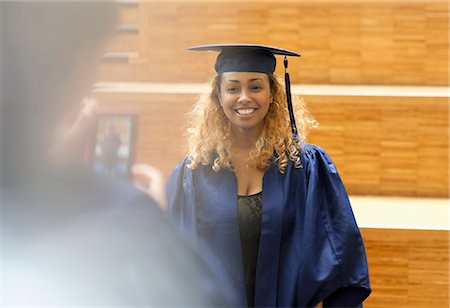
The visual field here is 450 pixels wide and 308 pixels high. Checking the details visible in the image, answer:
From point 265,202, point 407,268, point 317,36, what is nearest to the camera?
point 265,202

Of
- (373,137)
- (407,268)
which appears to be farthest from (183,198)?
(373,137)

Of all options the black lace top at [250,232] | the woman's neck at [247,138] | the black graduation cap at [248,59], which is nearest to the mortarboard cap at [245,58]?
the black graduation cap at [248,59]

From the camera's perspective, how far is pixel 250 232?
0.98 m

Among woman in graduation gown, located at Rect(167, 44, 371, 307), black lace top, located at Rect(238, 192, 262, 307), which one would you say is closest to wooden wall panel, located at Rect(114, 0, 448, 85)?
woman in graduation gown, located at Rect(167, 44, 371, 307)

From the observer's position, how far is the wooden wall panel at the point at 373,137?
1618 millimetres

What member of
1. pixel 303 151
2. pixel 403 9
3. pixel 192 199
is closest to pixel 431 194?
pixel 403 9

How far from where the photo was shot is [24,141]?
10.2 inches

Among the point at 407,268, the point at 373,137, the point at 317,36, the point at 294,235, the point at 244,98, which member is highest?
the point at 317,36

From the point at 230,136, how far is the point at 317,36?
85 cm

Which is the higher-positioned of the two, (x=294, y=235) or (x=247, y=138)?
(x=247, y=138)

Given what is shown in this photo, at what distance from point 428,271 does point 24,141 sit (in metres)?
1.29

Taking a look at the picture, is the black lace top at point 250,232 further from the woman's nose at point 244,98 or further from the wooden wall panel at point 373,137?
the wooden wall panel at point 373,137

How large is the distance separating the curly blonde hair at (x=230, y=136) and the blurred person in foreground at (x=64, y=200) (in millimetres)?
724

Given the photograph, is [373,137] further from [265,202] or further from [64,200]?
[64,200]
